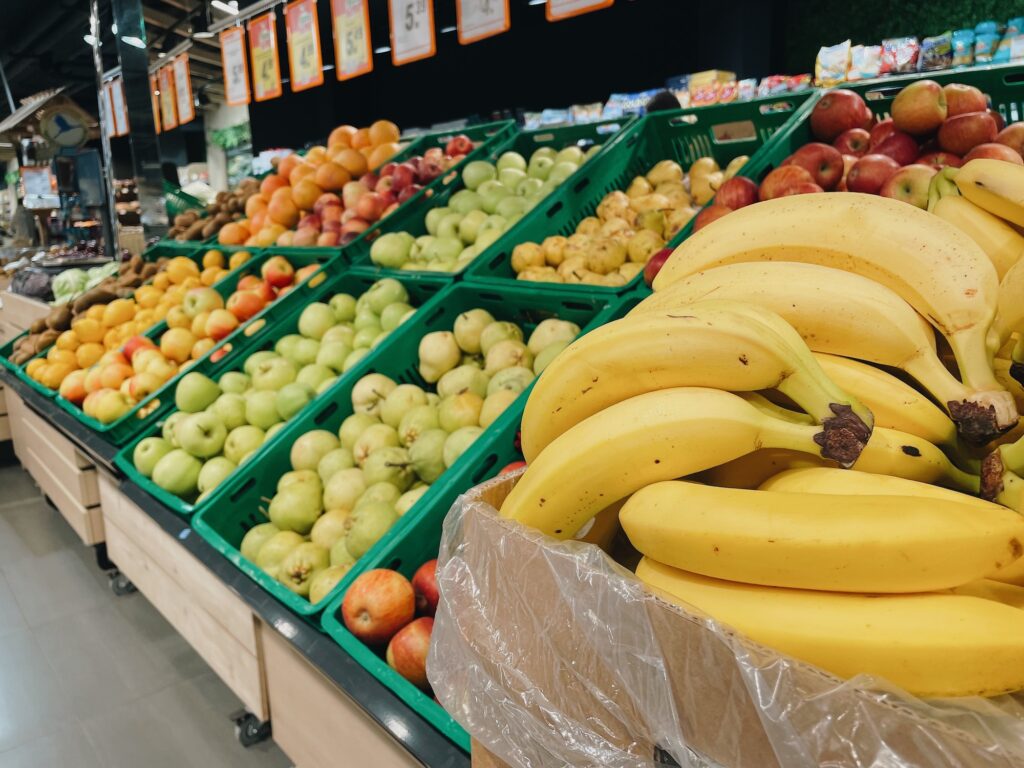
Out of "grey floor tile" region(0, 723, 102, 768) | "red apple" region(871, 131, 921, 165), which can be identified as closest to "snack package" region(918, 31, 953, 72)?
"red apple" region(871, 131, 921, 165)

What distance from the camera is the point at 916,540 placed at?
522 mm

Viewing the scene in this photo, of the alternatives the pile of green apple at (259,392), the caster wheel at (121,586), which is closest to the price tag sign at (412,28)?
the pile of green apple at (259,392)

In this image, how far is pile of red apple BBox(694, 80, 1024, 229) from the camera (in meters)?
1.68

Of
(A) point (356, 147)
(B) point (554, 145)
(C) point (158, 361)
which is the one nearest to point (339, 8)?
(A) point (356, 147)

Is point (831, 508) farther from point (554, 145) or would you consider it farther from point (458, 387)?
point (554, 145)

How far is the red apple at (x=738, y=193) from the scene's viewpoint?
177 cm

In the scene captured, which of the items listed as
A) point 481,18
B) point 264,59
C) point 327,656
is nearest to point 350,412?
point 327,656

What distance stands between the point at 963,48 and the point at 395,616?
5050mm

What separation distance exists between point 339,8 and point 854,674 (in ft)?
15.7

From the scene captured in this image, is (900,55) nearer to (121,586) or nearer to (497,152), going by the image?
(497,152)

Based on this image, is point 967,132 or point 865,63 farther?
point 865,63

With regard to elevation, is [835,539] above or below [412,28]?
below

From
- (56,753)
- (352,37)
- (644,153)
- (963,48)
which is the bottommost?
(56,753)

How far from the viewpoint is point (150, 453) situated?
2240 millimetres
